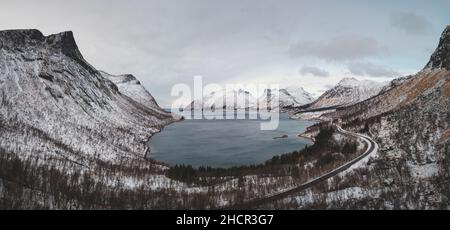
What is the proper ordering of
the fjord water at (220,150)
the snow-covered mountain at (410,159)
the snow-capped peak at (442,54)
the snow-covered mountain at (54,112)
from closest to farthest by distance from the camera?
the snow-covered mountain at (410,159)
the snow-covered mountain at (54,112)
the fjord water at (220,150)
the snow-capped peak at (442,54)

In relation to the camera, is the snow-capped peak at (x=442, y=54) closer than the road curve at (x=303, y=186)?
No

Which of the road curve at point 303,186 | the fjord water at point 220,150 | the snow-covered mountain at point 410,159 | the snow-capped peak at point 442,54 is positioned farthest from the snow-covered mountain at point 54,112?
the snow-capped peak at point 442,54

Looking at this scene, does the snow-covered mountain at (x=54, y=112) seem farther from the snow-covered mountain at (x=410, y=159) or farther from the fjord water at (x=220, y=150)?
the snow-covered mountain at (x=410, y=159)

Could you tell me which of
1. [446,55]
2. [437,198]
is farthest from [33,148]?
[446,55]

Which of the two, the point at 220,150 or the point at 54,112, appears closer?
the point at 54,112

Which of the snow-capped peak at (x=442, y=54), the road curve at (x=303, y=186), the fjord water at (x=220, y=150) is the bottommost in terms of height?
the road curve at (x=303, y=186)

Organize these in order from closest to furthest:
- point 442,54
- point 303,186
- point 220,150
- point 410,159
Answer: point 303,186, point 410,159, point 220,150, point 442,54

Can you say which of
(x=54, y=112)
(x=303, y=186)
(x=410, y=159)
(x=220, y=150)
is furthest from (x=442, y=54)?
(x=54, y=112)

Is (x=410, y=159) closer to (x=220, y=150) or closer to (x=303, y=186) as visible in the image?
(x=303, y=186)

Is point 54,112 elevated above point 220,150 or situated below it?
above
